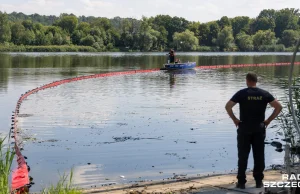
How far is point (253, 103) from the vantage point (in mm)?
8562

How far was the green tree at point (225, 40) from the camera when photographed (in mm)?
155663

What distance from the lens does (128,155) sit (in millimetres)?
13617

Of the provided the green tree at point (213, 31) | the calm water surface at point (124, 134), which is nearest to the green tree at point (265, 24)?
the green tree at point (213, 31)

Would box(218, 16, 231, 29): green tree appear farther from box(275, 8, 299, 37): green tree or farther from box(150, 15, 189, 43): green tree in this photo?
box(275, 8, 299, 37): green tree

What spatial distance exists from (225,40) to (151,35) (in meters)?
25.6

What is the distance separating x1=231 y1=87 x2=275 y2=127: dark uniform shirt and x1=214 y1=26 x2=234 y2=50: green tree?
488 feet

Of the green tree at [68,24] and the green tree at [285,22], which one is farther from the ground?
the green tree at [285,22]

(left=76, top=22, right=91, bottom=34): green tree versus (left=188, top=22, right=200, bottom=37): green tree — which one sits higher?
(left=188, top=22, right=200, bottom=37): green tree

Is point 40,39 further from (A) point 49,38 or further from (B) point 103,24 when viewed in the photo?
(B) point 103,24

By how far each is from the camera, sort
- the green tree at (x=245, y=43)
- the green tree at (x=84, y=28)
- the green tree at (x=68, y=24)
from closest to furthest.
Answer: the green tree at (x=84, y=28) → the green tree at (x=245, y=43) → the green tree at (x=68, y=24)

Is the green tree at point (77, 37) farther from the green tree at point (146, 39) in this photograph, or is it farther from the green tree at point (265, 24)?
the green tree at point (265, 24)

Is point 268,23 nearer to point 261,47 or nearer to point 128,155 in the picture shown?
point 261,47

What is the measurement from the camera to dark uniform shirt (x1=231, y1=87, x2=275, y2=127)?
8.55 m

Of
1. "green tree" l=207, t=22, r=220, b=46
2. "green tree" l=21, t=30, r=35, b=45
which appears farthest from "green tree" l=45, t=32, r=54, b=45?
"green tree" l=207, t=22, r=220, b=46
